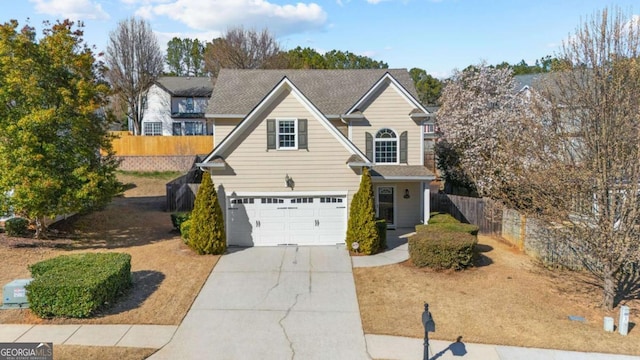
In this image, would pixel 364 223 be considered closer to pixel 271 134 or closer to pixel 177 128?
pixel 271 134

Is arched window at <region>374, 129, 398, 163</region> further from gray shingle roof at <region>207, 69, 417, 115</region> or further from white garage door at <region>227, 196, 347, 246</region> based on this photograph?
white garage door at <region>227, 196, 347, 246</region>

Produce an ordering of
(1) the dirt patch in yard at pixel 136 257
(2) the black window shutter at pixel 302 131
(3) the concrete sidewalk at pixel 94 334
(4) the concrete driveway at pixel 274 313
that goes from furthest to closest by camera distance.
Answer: (2) the black window shutter at pixel 302 131, (1) the dirt patch in yard at pixel 136 257, (3) the concrete sidewalk at pixel 94 334, (4) the concrete driveway at pixel 274 313

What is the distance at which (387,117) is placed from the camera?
20.5m

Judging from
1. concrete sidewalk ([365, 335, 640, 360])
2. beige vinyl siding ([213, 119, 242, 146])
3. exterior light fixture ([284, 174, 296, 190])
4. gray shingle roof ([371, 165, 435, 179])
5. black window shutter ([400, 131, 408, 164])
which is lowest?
concrete sidewalk ([365, 335, 640, 360])

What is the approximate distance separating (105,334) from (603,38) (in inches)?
555

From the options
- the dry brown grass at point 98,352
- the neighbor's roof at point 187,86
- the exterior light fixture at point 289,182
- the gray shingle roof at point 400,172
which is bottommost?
the dry brown grass at point 98,352

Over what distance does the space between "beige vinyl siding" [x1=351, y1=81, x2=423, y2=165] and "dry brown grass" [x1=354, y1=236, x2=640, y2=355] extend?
7.61 meters

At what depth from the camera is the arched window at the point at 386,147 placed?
20594mm

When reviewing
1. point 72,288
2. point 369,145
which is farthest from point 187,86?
point 72,288

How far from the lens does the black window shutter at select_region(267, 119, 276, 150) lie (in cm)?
1688

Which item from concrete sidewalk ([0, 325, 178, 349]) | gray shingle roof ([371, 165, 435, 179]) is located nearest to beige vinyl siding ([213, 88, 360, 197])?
gray shingle roof ([371, 165, 435, 179])

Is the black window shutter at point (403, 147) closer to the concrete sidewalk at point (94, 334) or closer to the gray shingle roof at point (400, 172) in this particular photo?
the gray shingle roof at point (400, 172)

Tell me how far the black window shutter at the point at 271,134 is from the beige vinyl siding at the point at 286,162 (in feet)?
0.52

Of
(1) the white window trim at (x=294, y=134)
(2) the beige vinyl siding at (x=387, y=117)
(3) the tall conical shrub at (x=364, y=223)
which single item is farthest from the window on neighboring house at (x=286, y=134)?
(2) the beige vinyl siding at (x=387, y=117)
